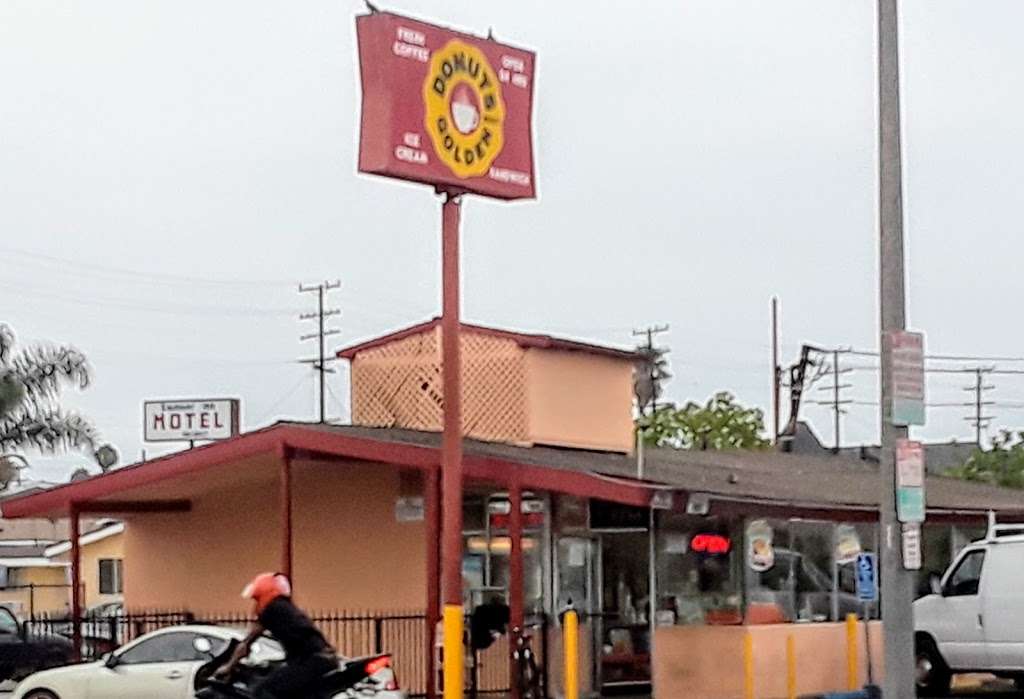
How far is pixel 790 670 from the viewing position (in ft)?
84.6

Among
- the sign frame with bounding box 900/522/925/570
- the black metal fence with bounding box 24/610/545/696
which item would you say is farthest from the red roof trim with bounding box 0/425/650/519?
the sign frame with bounding box 900/522/925/570

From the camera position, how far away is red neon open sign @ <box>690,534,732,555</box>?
25.9 metres

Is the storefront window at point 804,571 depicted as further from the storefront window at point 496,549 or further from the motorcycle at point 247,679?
the motorcycle at point 247,679

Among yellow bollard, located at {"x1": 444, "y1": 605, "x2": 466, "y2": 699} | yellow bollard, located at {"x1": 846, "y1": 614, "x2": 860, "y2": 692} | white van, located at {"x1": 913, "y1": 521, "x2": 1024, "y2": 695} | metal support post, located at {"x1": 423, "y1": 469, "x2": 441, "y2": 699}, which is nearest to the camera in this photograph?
yellow bollard, located at {"x1": 444, "y1": 605, "x2": 466, "y2": 699}

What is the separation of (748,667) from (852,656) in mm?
2491

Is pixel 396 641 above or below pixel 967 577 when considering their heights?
below

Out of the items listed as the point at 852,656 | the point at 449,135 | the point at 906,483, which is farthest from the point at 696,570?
the point at 906,483

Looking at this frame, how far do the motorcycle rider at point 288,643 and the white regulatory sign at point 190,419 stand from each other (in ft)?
82.9

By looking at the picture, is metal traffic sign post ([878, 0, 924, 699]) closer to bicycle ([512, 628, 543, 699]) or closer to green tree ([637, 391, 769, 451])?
bicycle ([512, 628, 543, 699])

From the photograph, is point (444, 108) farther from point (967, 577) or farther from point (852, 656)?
point (967, 577)

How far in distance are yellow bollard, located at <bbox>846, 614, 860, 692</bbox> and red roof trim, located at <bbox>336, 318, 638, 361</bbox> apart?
5.90 m

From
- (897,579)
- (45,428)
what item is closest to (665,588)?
(897,579)

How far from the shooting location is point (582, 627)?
27.0 meters

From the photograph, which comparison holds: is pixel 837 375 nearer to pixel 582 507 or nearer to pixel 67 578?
pixel 67 578
